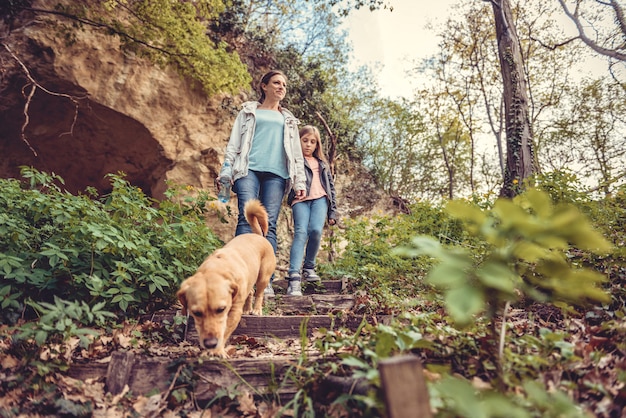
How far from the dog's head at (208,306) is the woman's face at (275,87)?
3.33 metres

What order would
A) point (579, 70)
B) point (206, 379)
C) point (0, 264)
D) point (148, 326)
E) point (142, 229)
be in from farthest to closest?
1. point (579, 70)
2. point (142, 229)
3. point (148, 326)
4. point (0, 264)
5. point (206, 379)

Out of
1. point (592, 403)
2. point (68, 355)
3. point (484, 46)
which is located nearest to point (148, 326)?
→ point (68, 355)

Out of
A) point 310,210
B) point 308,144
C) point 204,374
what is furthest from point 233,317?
point 308,144

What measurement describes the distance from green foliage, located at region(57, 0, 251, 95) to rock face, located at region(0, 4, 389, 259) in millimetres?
482

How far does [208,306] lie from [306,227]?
285 cm

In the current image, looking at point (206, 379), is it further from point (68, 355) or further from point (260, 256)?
point (260, 256)

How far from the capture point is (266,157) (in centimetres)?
491

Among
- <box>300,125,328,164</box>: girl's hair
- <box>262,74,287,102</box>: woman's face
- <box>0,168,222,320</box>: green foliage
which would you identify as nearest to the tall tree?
<box>300,125,328,164</box>: girl's hair

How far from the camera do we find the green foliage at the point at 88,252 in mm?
3184

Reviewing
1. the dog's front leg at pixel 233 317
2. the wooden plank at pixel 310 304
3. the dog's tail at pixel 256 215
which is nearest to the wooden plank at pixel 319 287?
the wooden plank at pixel 310 304

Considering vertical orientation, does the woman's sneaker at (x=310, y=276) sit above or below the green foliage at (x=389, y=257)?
below

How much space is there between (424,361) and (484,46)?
21629 mm

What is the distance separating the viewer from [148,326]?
330cm

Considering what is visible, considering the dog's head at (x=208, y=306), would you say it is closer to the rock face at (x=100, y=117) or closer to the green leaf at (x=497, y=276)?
the green leaf at (x=497, y=276)
